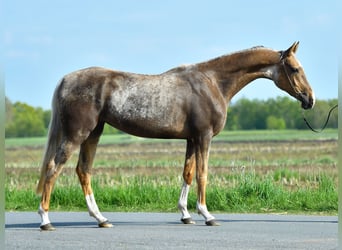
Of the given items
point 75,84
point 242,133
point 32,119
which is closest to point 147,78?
point 75,84

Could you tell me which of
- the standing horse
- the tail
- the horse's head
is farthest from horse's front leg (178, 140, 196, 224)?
the tail

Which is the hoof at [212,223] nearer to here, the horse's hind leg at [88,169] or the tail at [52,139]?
the horse's hind leg at [88,169]

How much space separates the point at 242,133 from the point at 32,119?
73.5 ft

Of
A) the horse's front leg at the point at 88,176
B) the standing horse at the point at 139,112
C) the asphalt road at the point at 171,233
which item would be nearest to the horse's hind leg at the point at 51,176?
the standing horse at the point at 139,112

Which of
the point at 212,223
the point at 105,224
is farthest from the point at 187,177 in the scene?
the point at 105,224

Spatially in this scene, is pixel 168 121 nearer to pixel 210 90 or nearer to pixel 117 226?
pixel 210 90

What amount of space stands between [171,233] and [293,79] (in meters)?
3.06

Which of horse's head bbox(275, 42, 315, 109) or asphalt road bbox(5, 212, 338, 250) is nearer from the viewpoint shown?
asphalt road bbox(5, 212, 338, 250)

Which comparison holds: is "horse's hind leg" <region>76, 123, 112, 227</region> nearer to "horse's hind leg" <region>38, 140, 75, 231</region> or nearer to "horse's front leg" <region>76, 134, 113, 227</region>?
"horse's front leg" <region>76, 134, 113, 227</region>

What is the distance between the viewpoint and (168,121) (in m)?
10.0

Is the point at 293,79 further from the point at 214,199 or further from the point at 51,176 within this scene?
the point at 51,176

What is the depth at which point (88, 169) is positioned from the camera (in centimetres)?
1027

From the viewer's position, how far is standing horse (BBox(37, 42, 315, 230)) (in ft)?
32.3

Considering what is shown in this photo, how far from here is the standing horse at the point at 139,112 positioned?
9836 mm
